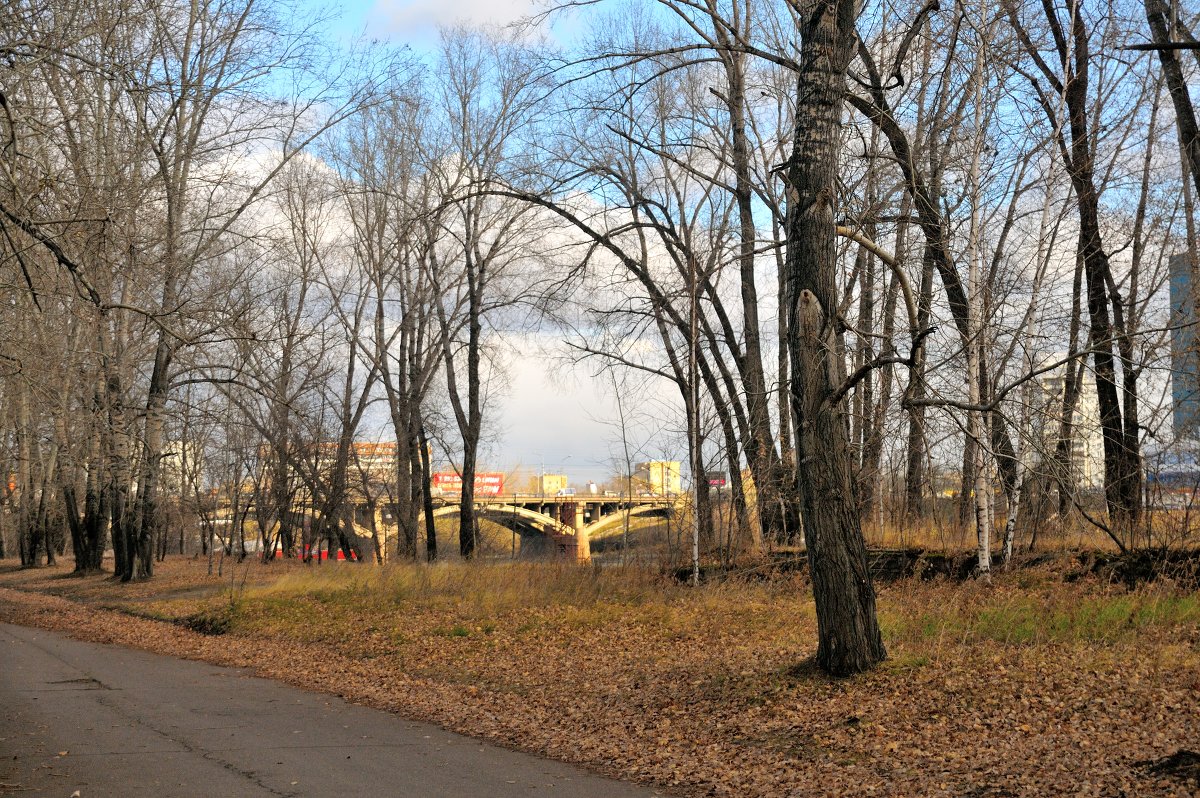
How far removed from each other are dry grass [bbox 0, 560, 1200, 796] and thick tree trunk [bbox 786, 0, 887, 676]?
585 mm

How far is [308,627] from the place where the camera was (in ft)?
56.9

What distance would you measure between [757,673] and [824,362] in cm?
325

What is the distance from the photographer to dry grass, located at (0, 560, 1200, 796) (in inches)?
282

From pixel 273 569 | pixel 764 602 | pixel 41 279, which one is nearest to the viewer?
pixel 41 279

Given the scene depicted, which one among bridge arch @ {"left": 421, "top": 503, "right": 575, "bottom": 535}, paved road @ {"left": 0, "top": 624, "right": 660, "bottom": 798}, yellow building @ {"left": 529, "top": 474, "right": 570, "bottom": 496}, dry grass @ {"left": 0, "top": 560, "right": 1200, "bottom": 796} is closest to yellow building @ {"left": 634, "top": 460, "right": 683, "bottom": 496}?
dry grass @ {"left": 0, "top": 560, "right": 1200, "bottom": 796}

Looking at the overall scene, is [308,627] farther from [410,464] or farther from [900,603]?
[410,464]

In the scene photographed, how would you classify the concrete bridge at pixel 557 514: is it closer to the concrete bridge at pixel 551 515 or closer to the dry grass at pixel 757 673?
the concrete bridge at pixel 551 515

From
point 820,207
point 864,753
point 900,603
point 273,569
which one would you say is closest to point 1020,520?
point 900,603

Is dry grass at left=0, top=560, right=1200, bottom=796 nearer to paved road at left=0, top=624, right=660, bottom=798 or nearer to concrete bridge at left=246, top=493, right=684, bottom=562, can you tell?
paved road at left=0, top=624, right=660, bottom=798

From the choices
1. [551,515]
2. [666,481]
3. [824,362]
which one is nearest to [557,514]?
[551,515]

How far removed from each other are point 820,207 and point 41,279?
8.88 metres

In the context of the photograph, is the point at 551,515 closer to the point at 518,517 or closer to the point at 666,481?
the point at 518,517

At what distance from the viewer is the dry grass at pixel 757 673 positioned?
23.5 feet

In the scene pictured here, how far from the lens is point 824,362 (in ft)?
32.4
